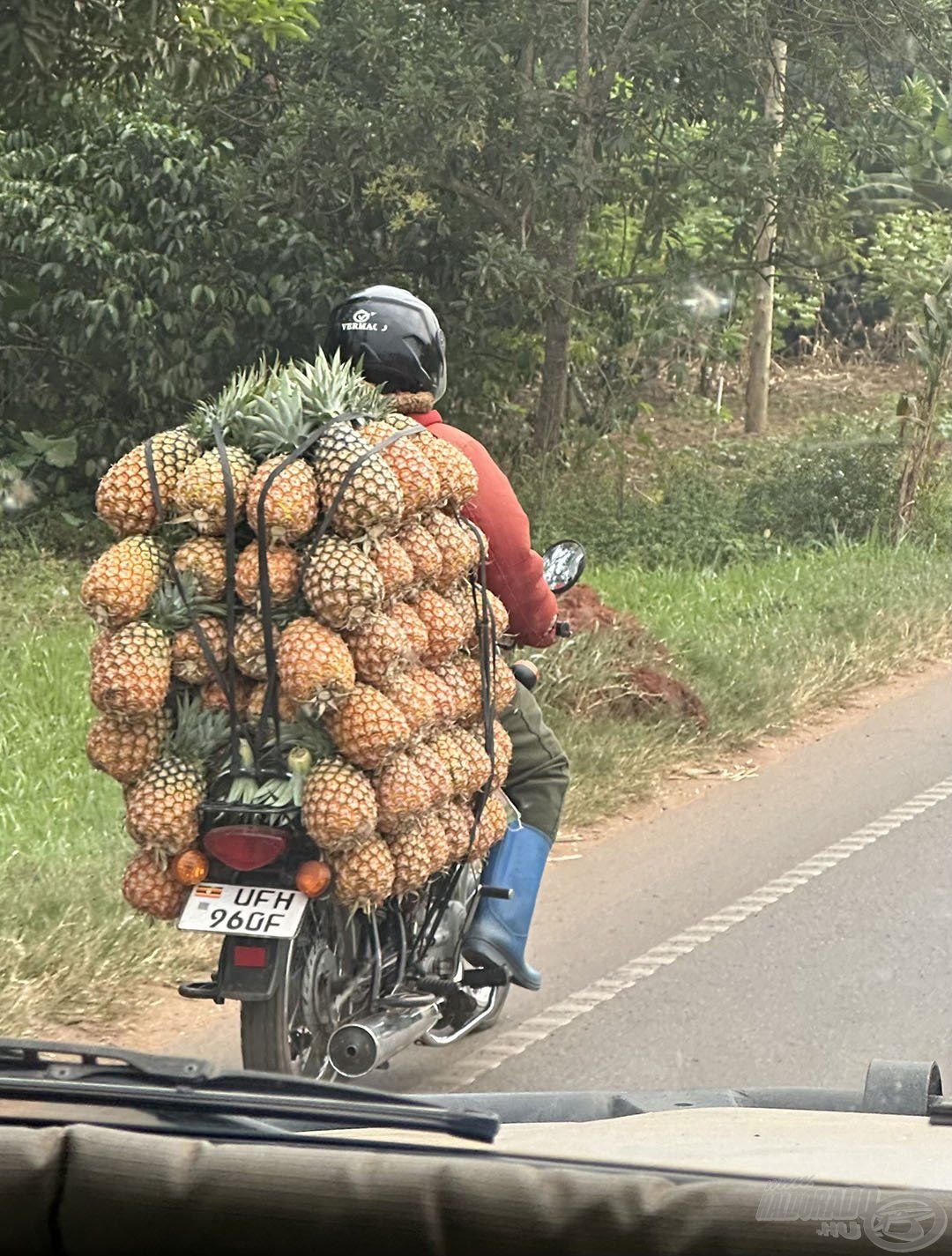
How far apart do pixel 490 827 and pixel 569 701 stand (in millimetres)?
4393

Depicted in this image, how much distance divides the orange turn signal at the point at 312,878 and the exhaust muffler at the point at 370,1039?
0.40m

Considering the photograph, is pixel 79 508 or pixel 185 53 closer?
pixel 185 53

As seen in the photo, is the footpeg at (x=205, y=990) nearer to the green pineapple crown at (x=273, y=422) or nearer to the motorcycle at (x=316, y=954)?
the motorcycle at (x=316, y=954)

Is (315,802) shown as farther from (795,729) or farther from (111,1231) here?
(795,729)

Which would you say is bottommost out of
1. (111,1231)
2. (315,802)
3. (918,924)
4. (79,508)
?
(79,508)

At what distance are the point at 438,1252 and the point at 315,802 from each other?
Result: 266 cm

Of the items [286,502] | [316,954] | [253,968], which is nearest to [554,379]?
[316,954]

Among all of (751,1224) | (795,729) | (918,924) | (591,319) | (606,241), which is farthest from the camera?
(606,241)

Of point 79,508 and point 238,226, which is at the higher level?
point 238,226

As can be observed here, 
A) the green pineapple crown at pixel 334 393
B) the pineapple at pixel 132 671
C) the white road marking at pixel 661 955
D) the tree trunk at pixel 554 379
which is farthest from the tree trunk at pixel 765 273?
the pineapple at pixel 132 671

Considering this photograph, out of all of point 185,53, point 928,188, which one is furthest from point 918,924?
point 928,188

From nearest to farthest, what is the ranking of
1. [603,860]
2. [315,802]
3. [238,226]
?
1. [315,802]
2. [603,860]
3. [238,226]

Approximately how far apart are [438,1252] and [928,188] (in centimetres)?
2127

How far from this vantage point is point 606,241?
55.2ft
